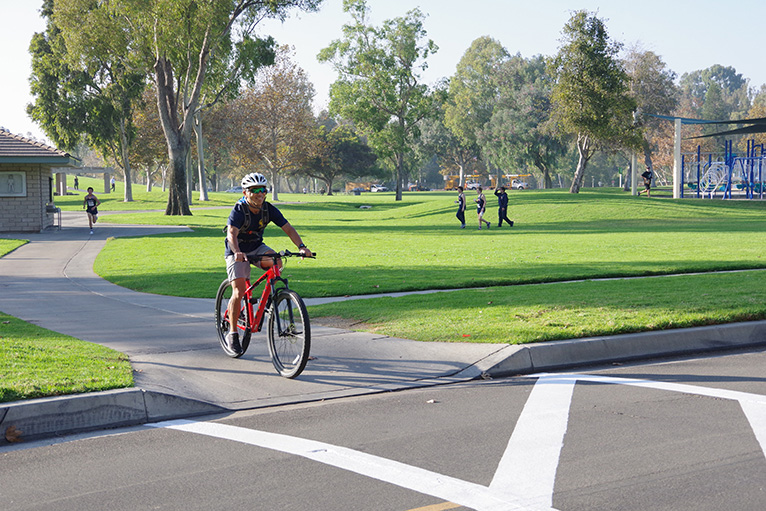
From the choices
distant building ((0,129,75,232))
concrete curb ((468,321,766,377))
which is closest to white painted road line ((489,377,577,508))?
concrete curb ((468,321,766,377))

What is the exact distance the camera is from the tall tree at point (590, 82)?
1801 inches

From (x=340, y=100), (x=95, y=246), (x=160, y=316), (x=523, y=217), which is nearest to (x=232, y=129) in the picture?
(x=340, y=100)

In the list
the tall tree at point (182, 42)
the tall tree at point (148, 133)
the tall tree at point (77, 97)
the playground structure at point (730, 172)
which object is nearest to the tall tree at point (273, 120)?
the tall tree at point (148, 133)

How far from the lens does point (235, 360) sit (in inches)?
324

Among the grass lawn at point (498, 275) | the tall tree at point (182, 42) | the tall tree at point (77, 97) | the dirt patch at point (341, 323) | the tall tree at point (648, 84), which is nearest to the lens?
the grass lawn at point (498, 275)

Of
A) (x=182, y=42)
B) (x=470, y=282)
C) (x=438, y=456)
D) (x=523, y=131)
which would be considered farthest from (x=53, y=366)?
(x=523, y=131)

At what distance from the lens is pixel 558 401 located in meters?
6.57

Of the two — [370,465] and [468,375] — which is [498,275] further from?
[370,465]

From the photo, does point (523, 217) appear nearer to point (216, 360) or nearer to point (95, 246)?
point (95, 246)

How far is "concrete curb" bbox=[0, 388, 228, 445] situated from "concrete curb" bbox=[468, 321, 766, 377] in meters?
2.92

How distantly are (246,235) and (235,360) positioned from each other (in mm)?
1382

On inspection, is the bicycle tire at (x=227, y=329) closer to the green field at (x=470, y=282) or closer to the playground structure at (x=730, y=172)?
the green field at (x=470, y=282)

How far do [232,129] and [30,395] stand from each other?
71.8m

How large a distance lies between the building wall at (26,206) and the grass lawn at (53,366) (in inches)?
914
